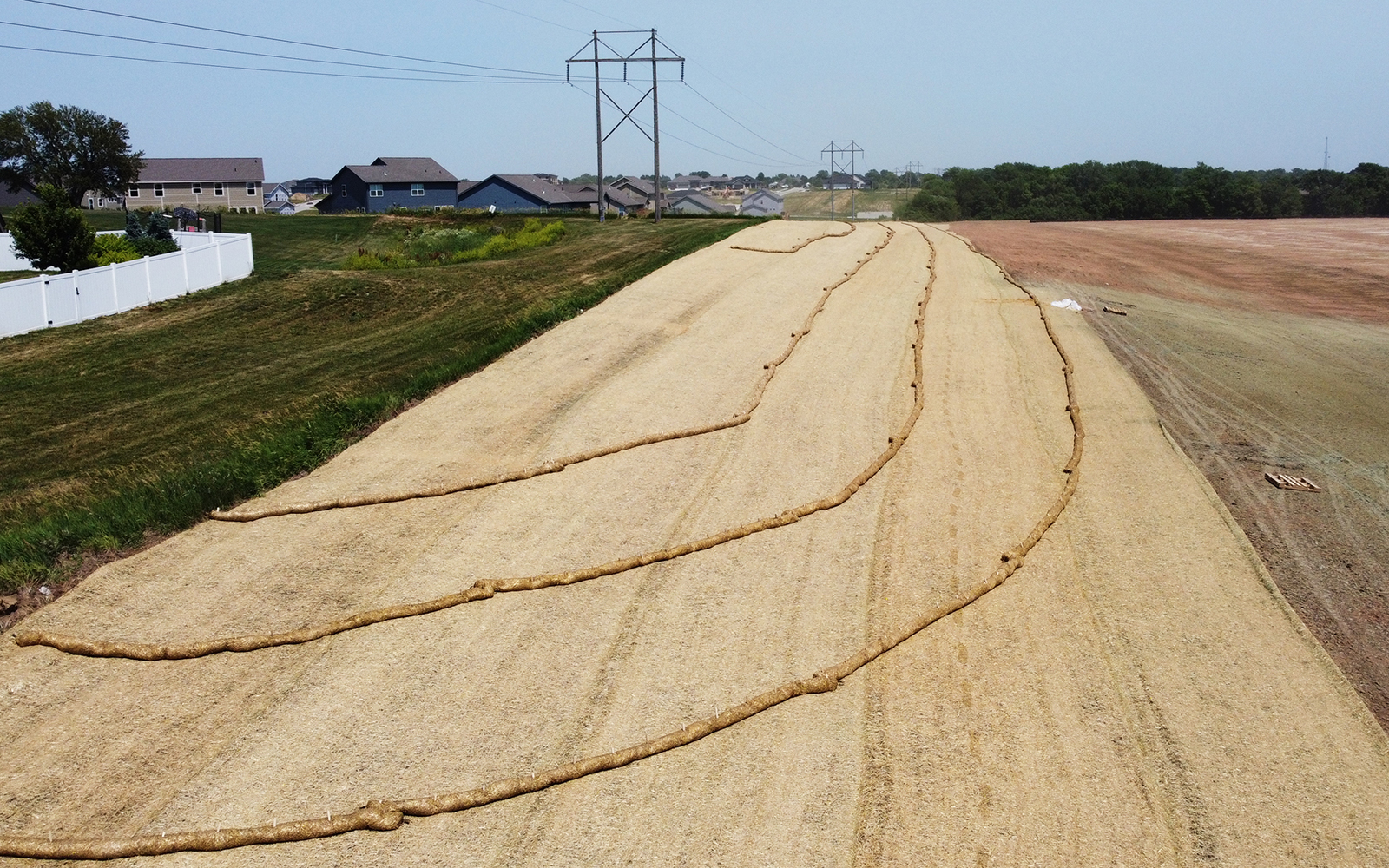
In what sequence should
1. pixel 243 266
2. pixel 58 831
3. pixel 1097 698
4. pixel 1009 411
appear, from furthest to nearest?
pixel 243 266
pixel 1009 411
pixel 1097 698
pixel 58 831

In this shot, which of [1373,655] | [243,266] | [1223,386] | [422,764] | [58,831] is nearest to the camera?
[58,831]

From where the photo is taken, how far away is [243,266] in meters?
35.1

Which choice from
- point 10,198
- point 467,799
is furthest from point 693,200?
point 467,799

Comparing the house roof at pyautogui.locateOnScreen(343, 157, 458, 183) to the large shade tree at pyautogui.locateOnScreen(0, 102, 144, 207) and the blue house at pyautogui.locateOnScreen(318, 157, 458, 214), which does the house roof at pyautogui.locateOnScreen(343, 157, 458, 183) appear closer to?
the blue house at pyautogui.locateOnScreen(318, 157, 458, 214)

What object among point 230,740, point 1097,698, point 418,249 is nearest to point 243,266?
point 418,249

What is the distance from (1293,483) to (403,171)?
90.4 metres

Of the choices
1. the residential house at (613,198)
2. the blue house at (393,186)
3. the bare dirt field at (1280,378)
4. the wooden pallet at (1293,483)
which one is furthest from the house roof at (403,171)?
the wooden pallet at (1293,483)

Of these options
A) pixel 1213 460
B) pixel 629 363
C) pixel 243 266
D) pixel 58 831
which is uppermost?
pixel 243 266

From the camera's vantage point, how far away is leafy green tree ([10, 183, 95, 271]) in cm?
3019

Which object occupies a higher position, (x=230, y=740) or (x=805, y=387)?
(x=805, y=387)

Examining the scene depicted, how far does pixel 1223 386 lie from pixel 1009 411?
17.3 ft

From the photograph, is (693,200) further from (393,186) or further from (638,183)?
(393,186)

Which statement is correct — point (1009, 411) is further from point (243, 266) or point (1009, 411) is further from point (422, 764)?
point (243, 266)

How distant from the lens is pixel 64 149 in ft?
222
